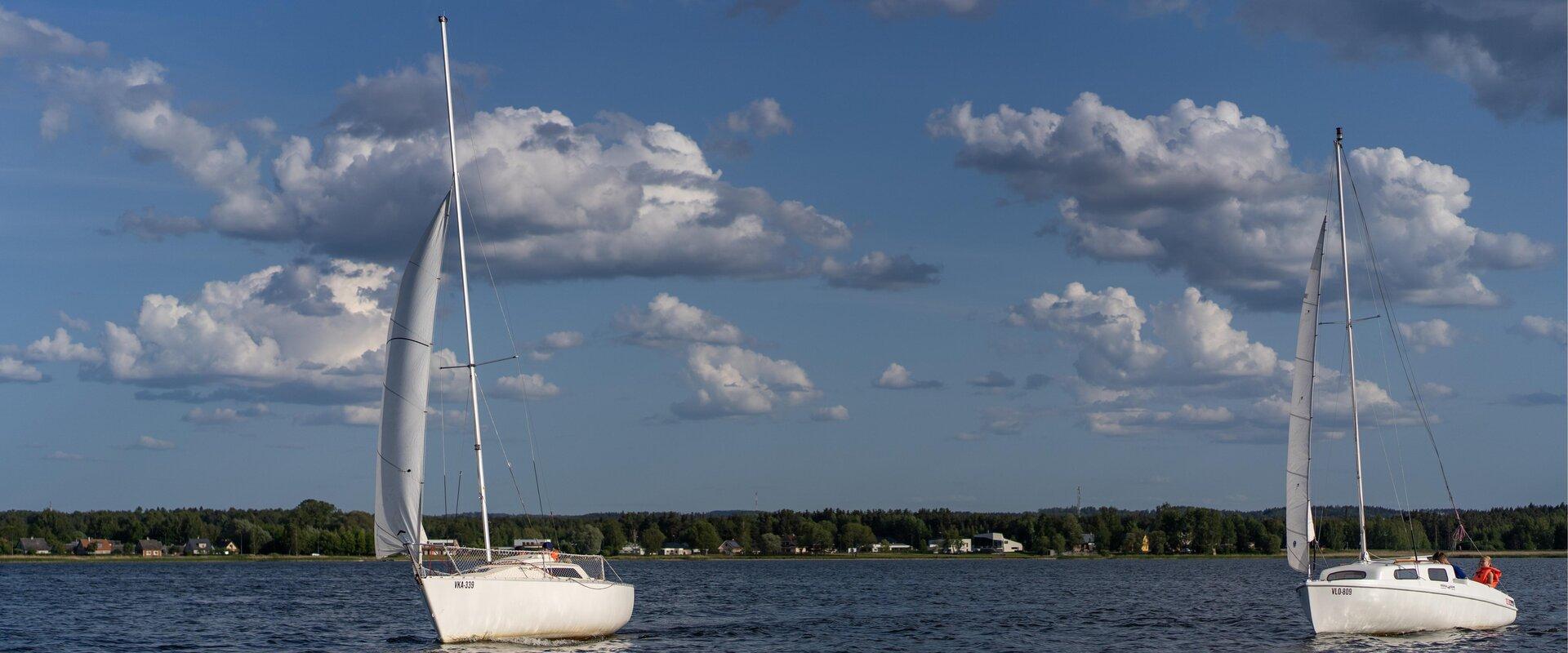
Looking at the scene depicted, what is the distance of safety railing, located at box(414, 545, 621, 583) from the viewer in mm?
43375

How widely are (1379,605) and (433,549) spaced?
2960cm

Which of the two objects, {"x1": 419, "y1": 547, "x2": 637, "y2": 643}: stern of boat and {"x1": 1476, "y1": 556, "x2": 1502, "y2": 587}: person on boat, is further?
{"x1": 1476, "y1": 556, "x2": 1502, "y2": 587}: person on boat

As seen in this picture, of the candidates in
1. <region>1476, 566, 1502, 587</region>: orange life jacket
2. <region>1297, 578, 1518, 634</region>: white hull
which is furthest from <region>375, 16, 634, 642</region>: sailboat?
<region>1476, 566, 1502, 587</region>: orange life jacket

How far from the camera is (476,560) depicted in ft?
146

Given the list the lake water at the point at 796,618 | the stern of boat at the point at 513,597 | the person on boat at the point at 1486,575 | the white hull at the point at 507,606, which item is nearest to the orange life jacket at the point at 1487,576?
the person on boat at the point at 1486,575

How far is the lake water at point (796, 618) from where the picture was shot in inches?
1989

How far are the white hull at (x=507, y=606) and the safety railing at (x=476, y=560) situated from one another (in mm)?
502

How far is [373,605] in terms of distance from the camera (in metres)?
77.8

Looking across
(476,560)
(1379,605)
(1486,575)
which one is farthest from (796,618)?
(1486,575)

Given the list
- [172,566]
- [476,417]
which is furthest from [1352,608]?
[172,566]

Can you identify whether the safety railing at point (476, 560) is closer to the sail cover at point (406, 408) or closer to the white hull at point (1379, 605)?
the sail cover at point (406, 408)

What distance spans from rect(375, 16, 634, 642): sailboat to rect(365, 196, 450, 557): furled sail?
0.08ft

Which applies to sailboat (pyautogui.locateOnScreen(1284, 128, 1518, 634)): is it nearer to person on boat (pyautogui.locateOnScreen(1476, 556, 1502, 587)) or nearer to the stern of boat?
person on boat (pyautogui.locateOnScreen(1476, 556, 1502, 587))

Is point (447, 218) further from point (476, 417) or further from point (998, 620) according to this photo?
point (998, 620)
